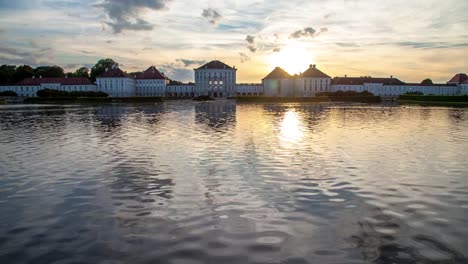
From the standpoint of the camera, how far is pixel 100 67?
431ft

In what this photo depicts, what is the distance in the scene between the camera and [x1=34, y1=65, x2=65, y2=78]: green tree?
129 meters

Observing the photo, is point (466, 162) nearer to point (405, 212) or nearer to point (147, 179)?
point (405, 212)

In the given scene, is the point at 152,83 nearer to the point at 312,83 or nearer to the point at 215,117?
the point at 312,83

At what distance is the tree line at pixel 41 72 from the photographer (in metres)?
125

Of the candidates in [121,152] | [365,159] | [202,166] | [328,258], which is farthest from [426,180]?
[121,152]

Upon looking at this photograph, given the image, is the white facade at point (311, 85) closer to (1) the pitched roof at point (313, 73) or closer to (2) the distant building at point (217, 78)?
(1) the pitched roof at point (313, 73)

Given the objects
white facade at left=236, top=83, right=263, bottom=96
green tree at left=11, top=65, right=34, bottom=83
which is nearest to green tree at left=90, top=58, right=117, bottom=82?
green tree at left=11, top=65, right=34, bottom=83

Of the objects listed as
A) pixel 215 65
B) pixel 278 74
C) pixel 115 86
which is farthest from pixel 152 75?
pixel 278 74

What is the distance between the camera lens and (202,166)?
32.2ft

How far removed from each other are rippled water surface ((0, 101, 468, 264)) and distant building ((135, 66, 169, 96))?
369 feet

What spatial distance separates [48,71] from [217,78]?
208ft

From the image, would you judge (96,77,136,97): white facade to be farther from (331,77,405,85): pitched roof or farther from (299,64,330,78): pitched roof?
(331,77,405,85): pitched roof

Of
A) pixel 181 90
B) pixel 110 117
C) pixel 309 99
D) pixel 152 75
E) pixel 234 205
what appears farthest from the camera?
pixel 181 90

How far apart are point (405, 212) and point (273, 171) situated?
144 inches
